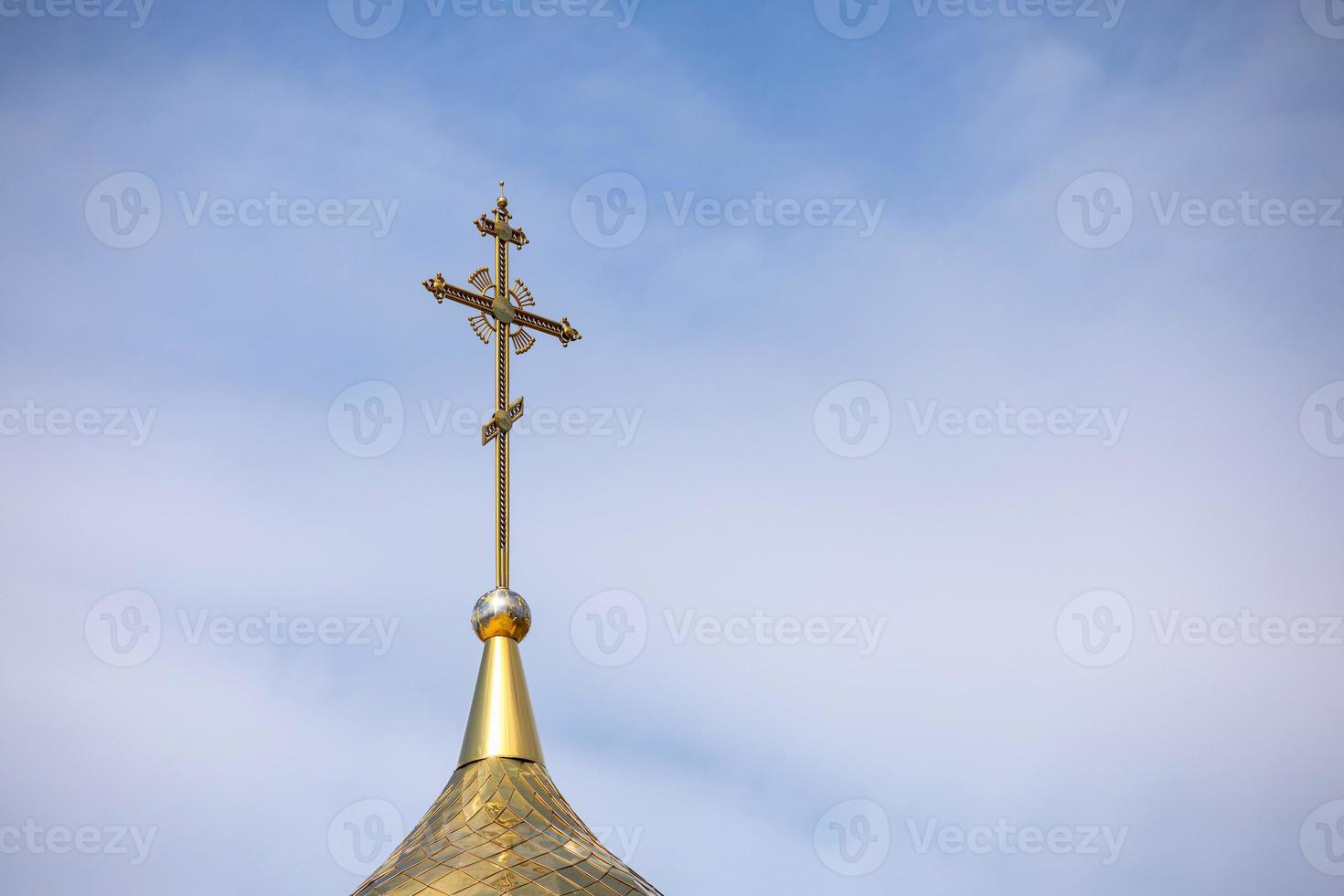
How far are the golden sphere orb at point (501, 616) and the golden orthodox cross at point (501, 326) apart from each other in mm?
314

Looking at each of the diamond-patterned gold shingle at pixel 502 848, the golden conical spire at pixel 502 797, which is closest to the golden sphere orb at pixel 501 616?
Answer: the golden conical spire at pixel 502 797

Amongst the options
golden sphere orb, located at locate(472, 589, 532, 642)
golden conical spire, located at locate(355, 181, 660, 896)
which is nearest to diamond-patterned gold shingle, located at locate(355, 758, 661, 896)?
golden conical spire, located at locate(355, 181, 660, 896)

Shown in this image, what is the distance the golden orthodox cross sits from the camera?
24844 millimetres

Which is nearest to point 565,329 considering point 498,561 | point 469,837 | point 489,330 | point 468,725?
point 489,330

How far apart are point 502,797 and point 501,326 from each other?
20.0 ft

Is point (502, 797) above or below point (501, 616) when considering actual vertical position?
below

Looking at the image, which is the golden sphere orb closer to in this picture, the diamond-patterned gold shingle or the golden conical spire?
the golden conical spire

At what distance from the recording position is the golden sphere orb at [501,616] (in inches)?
954

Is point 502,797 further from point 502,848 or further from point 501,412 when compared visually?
point 501,412

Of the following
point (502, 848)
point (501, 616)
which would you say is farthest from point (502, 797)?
point (501, 616)

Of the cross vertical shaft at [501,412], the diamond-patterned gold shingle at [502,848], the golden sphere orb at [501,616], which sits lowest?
the diamond-patterned gold shingle at [502,848]

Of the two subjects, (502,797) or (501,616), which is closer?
(502,797)

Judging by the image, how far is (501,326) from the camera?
83.6 ft

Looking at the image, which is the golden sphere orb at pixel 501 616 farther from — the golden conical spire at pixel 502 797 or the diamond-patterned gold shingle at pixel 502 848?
the diamond-patterned gold shingle at pixel 502 848
